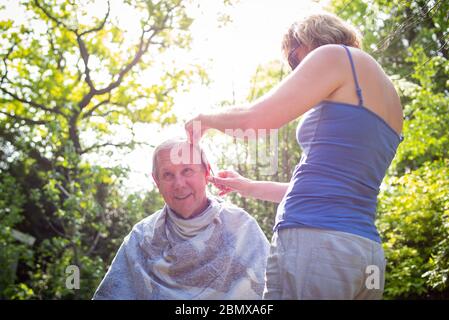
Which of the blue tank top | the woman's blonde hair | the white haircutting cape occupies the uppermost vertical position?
the woman's blonde hair

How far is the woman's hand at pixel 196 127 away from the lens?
1713mm

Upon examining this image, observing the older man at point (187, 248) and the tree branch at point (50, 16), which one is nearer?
the older man at point (187, 248)

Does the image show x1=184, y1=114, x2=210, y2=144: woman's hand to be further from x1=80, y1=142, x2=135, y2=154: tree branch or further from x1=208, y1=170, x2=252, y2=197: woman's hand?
x1=80, y1=142, x2=135, y2=154: tree branch

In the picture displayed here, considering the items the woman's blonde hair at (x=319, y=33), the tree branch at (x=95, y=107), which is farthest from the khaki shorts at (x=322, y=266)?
the tree branch at (x=95, y=107)

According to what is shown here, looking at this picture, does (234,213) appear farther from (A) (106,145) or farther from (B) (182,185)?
(A) (106,145)

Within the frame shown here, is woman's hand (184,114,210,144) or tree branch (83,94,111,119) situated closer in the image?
woman's hand (184,114,210,144)

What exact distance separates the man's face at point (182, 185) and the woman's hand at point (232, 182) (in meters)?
0.33

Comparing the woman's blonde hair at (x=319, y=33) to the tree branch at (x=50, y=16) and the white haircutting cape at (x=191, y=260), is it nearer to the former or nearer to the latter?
the white haircutting cape at (x=191, y=260)

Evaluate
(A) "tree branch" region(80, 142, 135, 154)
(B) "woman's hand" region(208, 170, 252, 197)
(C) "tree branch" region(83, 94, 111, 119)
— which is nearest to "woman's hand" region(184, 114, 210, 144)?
(B) "woman's hand" region(208, 170, 252, 197)

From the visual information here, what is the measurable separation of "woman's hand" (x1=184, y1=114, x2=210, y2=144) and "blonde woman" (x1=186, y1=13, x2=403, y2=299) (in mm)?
122

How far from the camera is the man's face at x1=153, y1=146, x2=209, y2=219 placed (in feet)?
8.80

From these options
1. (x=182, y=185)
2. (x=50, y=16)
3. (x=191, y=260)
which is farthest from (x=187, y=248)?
(x=50, y=16)

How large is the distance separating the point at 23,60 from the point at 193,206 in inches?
329
